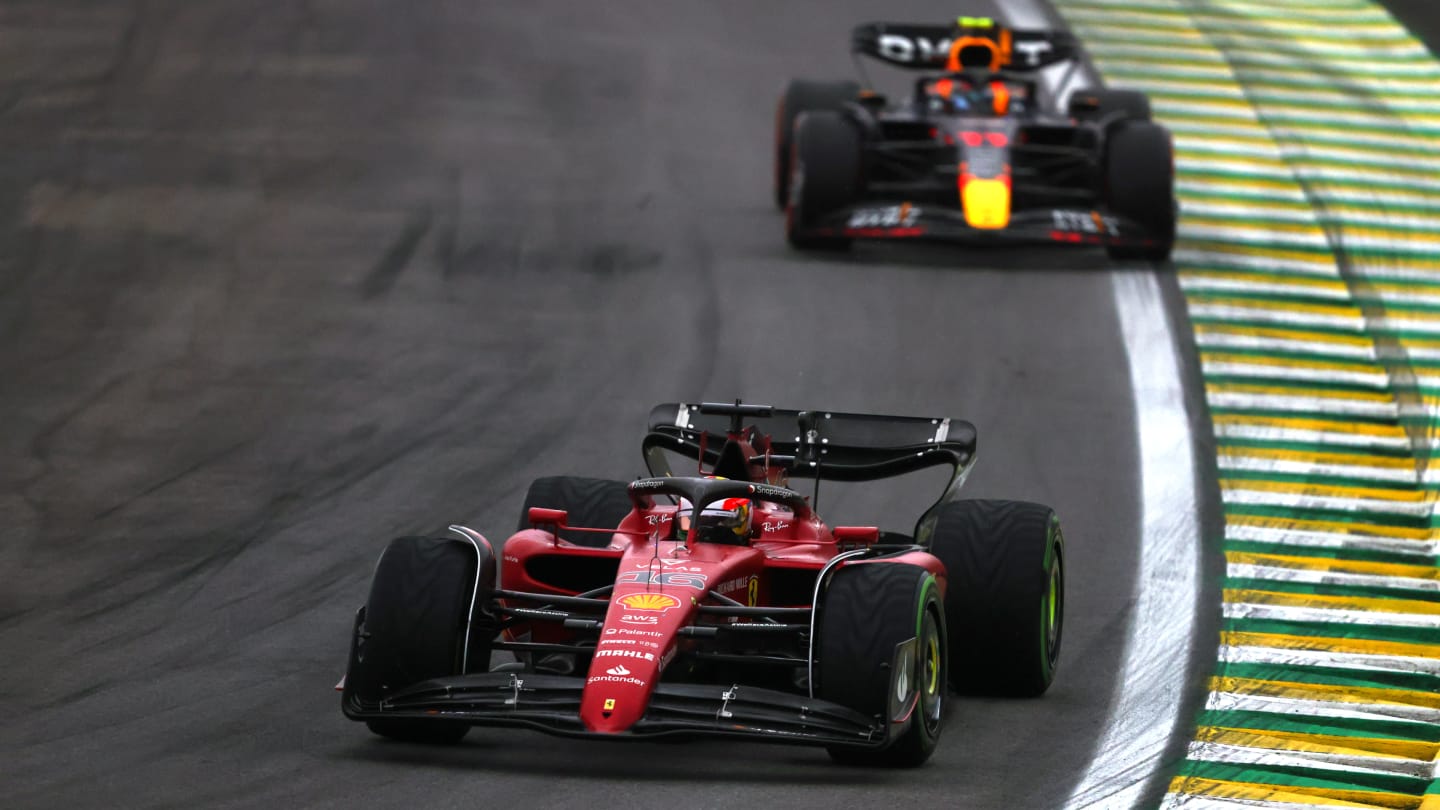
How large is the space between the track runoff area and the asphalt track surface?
0.81 m

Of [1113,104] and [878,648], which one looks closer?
[878,648]

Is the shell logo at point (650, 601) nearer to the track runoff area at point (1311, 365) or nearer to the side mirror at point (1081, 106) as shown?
the track runoff area at point (1311, 365)

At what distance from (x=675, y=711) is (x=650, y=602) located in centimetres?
67

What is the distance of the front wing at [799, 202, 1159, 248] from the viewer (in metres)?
20.9

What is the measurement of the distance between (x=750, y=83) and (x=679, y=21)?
10.2 ft

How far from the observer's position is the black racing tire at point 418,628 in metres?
10.2

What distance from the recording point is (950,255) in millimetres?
22281

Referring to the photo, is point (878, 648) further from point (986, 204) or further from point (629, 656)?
point (986, 204)

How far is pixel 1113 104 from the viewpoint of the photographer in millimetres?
23453

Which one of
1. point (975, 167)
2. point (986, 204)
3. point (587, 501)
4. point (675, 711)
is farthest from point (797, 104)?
point (675, 711)

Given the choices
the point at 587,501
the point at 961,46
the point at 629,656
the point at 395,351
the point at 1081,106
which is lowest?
the point at 395,351

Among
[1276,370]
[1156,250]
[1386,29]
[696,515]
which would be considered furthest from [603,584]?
[1386,29]

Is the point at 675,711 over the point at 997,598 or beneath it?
over

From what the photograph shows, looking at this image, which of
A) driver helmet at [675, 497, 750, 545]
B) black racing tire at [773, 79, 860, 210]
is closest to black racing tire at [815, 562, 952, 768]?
driver helmet at [675, 497, 750, 545]
